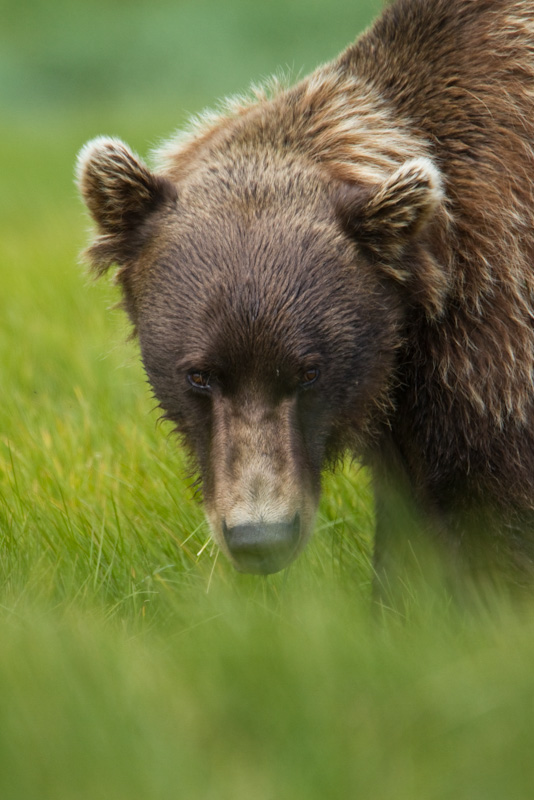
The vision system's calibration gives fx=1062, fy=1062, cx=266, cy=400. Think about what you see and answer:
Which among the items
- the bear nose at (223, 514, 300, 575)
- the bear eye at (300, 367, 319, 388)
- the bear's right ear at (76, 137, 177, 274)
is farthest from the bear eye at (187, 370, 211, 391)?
the bear's right ear at (76, 137, 177, 274)

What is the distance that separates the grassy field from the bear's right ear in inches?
25.7

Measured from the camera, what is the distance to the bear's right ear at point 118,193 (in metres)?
3.51

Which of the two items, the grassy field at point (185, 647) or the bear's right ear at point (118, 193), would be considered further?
the bear's right ear at point (118, 193)

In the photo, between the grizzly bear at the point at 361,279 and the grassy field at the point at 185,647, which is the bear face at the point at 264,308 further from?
the grassy field at the point at 185,647

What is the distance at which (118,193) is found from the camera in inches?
140

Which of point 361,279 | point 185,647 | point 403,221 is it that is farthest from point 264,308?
point 185,647

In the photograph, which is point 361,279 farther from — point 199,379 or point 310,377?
point 199,379

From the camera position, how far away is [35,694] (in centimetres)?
238

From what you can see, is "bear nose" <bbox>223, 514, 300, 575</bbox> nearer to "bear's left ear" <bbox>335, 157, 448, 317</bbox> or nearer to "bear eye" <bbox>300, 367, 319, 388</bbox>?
"bear eye" <bbox>300, 367, 319, 388</bbox>

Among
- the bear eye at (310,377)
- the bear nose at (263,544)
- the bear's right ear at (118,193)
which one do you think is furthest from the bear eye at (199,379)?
the bear's right ear at (118,193)

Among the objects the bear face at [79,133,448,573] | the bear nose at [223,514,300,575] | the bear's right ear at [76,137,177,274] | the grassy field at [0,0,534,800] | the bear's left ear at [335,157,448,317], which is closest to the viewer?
the grassy field at [0,0,534,800]

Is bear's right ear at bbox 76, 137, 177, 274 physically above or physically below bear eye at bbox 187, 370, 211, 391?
above

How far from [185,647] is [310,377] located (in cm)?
99

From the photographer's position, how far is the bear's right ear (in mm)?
3508
